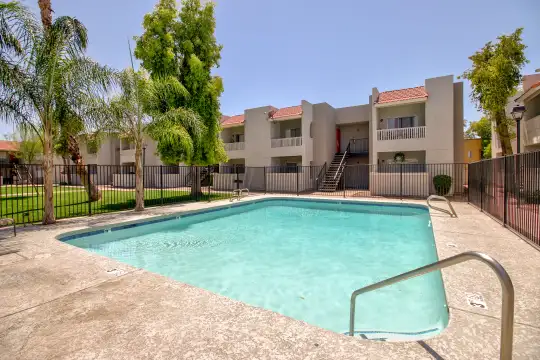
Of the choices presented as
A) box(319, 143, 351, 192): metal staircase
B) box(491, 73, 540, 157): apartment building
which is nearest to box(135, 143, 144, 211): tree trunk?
box(319, 143, 351, 192): metal staircase

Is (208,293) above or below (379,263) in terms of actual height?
above

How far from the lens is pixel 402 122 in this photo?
2069 cm

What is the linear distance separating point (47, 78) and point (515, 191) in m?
13.8

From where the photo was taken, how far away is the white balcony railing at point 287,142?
22.1 meters

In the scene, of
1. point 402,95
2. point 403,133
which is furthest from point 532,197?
Result: point 402,95

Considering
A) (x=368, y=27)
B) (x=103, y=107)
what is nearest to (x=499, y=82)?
(x=368, y=27)

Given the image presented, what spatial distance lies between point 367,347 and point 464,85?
70.1 ft

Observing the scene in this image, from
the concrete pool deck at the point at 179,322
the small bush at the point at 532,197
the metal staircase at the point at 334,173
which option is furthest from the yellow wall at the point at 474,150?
the concrete pool deck at the point at 179,322

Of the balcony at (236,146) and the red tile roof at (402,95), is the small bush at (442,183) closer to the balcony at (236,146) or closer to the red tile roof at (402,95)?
the red tile roof at (402,95)

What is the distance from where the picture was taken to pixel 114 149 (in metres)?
35.1

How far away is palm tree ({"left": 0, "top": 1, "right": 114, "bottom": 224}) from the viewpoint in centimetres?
789

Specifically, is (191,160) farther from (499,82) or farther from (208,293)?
(499,82)

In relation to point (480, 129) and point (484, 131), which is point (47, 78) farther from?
point (480, 129)

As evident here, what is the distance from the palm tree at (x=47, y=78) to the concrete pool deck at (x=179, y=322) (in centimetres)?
568
